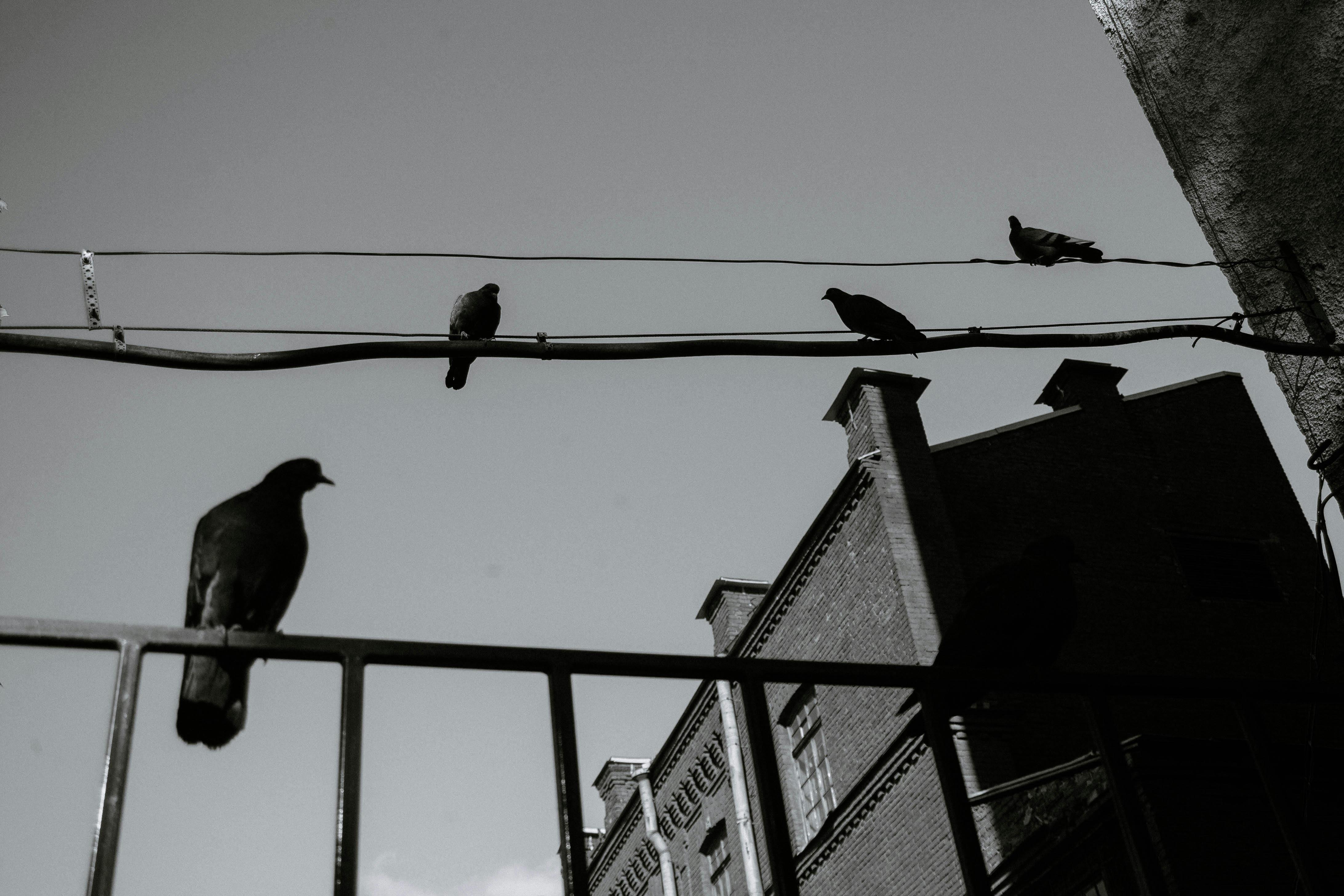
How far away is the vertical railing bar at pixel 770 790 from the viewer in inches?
99.8

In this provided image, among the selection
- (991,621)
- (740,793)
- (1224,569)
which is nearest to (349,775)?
(991,621)

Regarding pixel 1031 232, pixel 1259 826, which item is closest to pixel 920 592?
pixel 1259 826

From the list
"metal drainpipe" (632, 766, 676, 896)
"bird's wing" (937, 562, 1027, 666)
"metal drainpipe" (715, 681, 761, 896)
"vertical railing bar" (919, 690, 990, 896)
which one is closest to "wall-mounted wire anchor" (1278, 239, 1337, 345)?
"bird's wing" (937, 562, 1027, 666)

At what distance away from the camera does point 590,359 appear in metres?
4.01

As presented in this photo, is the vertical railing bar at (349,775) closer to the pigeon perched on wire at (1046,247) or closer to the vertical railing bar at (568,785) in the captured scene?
the vertical railing bar at (568,785)

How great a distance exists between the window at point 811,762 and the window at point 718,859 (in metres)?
2.24

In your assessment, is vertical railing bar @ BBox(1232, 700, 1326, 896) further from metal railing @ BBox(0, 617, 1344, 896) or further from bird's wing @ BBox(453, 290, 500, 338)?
bird's wing @ BBox(453, 290, 500, 338)

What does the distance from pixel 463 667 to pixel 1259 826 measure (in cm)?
956

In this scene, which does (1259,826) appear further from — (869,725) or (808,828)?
(808,828)

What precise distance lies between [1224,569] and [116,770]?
15.5m

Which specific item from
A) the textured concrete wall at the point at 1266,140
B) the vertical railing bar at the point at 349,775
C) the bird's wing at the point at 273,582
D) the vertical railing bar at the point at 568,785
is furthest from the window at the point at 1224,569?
the vertical railing bar at the point at 349,775

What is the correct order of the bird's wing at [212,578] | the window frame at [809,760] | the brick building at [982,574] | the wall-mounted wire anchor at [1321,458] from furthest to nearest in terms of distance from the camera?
1. the window frame at [809,760]
2. the brick building at [982,574]
3. the wall-mounted wire anchor at [1321,458]
4. the bird's wing at [212,578]

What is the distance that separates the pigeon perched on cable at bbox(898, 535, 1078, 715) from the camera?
5.26 m

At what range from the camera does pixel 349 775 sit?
230cm
